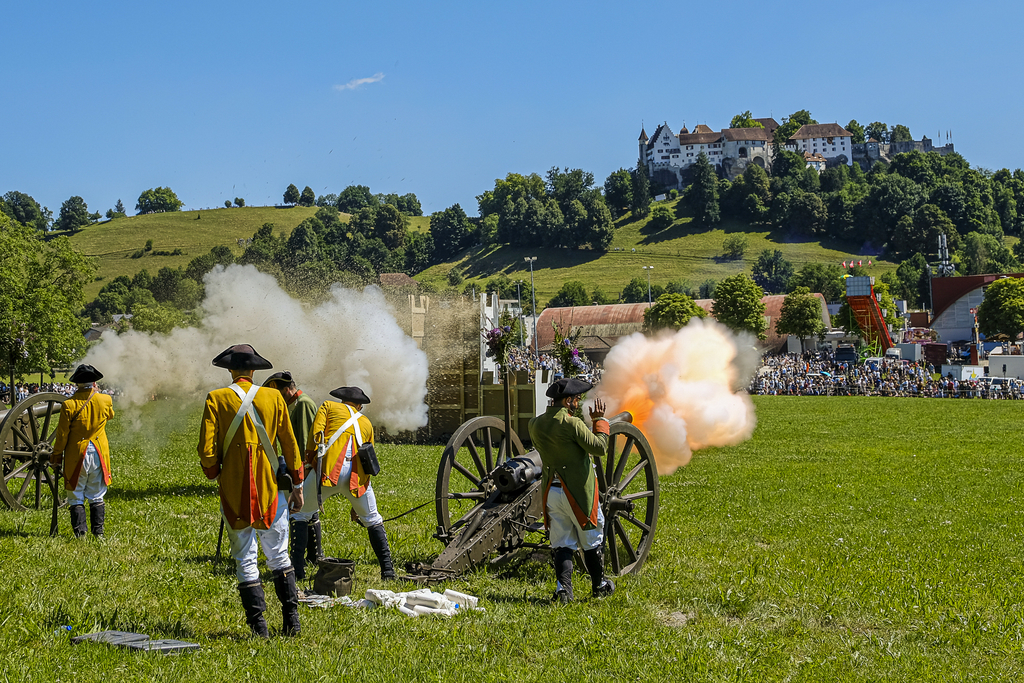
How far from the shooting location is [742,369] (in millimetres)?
13508

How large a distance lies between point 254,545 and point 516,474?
2770 mm

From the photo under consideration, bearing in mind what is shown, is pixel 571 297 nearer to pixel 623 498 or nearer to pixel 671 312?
pixel 671 312

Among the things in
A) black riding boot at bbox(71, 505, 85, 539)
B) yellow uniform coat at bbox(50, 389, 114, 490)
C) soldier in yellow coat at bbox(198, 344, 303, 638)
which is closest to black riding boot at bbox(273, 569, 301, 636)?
soldier in yellow coat at bbox(198, 344, 303, 638)

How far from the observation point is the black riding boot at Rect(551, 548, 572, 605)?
275 inches

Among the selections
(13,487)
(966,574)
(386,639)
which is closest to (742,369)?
(966,574)

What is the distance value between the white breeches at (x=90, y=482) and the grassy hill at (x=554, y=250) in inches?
4066

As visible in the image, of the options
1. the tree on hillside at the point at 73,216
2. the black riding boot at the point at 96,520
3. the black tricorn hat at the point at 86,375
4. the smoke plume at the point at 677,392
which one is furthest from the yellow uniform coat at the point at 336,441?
the tree on hillside at the point at 73,216

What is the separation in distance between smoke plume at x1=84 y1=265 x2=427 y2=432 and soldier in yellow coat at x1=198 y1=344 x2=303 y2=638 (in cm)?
1075

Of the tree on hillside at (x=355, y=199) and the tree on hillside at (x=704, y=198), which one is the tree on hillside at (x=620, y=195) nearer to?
the tree on hillside at (x=704, y=198)

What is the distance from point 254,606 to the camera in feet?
18.9

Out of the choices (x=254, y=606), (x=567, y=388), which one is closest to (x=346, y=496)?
(x=254, y=606)

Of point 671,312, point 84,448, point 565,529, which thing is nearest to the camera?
point 565,529

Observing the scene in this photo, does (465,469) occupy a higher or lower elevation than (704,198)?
lower

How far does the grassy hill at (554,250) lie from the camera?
11662 cm
